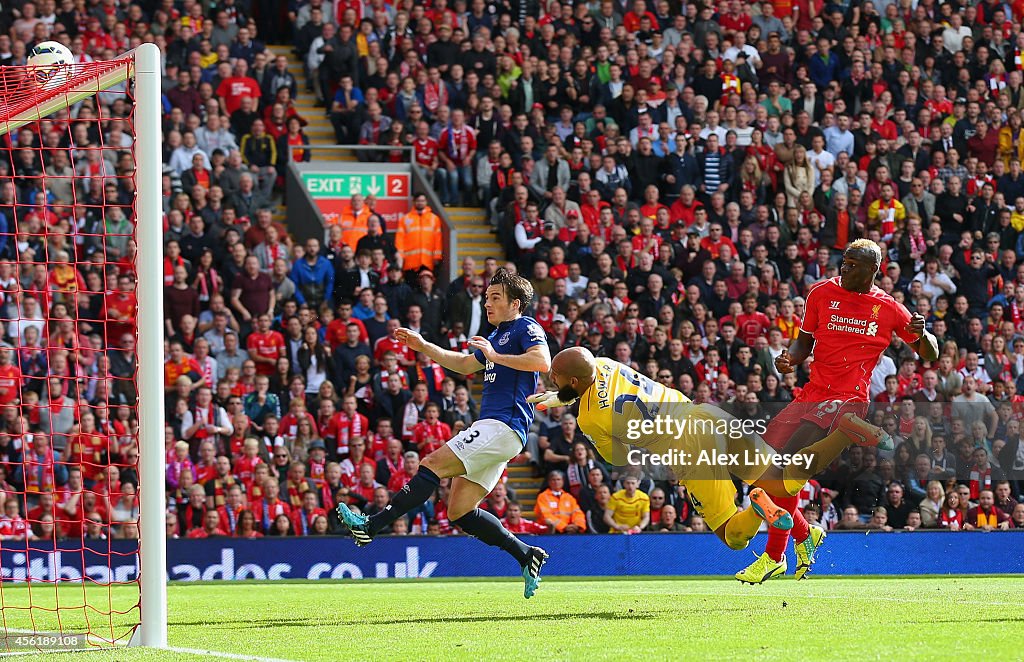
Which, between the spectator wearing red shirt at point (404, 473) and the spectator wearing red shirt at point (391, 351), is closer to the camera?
the spectator wearing red shirt at point (404, 473)

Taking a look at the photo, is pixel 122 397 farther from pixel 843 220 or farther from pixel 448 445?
pixel 843 220

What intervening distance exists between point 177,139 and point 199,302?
104 inches

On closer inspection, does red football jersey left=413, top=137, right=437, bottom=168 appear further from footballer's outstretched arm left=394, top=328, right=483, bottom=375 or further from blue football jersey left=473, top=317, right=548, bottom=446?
blue football jersey left=473, top=317, right=548, bottom=446

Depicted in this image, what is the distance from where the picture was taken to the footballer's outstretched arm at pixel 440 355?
9.26m

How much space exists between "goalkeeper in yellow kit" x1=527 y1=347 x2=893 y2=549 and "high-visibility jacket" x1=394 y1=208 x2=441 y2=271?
403 inches

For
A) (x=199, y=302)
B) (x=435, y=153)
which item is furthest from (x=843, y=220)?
(x=199, y=302)

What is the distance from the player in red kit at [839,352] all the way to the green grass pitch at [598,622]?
479 millimetres

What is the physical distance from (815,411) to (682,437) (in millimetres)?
1114

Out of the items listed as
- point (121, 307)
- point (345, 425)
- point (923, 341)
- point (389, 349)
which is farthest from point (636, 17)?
point (923, 341)

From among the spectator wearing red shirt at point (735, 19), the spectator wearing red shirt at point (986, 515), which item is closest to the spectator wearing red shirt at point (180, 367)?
the spectator wearing red shirt at point (986, 515)

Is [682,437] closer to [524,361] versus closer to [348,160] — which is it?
[524,361]

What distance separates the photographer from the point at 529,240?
20.9m

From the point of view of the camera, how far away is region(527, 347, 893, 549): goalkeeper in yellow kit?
1020 centimetres

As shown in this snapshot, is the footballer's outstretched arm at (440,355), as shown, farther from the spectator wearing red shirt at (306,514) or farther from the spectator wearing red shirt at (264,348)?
the spectator wearing red shirt at (264,348)
